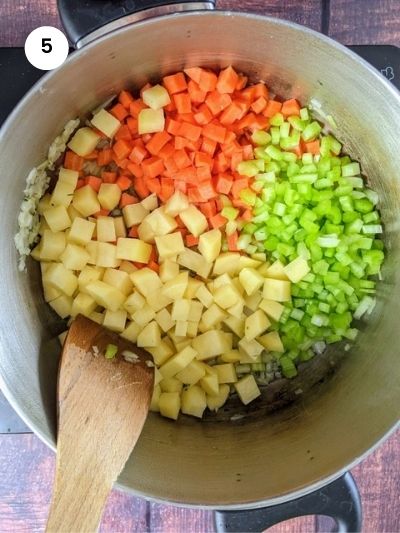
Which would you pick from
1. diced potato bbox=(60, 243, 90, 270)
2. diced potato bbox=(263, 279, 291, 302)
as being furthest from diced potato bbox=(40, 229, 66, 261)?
diced potato bbox=(263, 279, 291, 302)

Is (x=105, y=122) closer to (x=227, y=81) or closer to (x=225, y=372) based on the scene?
(x=227, y=81)

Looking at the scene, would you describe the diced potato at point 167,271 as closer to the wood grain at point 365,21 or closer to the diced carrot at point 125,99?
the diced carrot at point 125,99

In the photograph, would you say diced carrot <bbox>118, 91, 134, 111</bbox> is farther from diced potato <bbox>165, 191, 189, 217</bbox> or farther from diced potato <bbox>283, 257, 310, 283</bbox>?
diced potato <bbox>283, 257, 310, 283</bbox>

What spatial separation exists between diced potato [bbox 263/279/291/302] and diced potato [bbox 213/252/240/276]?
0.07 metres

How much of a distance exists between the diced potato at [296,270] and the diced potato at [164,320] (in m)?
0.27

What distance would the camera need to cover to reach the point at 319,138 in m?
1.47

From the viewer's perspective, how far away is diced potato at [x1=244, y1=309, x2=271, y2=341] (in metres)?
1.42

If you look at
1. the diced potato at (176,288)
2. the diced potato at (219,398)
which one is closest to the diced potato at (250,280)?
the diced potato at (176,288)

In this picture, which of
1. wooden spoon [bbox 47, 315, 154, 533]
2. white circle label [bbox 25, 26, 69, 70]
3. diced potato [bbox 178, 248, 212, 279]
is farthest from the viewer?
diced potato [bbox 178, 248, 212, 279]

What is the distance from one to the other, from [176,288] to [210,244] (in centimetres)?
12

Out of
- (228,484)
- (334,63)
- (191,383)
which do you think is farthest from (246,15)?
(228,484)

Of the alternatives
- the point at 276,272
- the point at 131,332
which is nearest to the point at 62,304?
the point at 131,332

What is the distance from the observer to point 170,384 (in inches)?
56.0

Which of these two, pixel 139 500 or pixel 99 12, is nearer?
pixel 99 12
